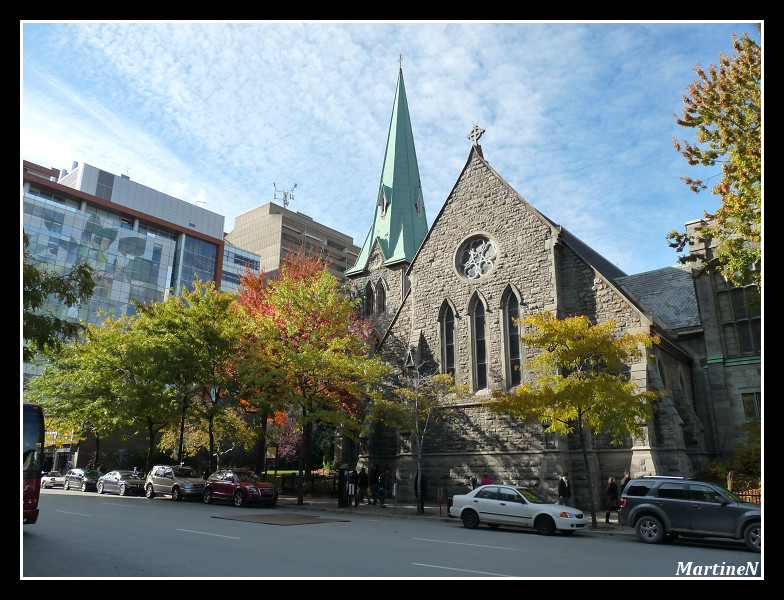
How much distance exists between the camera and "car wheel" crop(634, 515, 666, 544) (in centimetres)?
1394

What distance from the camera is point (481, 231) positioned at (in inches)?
1072

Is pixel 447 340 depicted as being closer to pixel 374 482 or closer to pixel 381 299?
pixel 374 482

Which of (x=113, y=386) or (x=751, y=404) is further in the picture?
A: (x=113, y=386)

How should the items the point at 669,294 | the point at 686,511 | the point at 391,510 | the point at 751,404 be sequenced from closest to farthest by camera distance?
the point at 686,511, the point at 391,510, the point at 751,404, the point at 669,294

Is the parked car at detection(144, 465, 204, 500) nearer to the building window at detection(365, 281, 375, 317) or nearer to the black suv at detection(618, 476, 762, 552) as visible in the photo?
the building window at detection(365, 281, 375, 317)

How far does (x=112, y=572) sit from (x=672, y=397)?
67.1ft

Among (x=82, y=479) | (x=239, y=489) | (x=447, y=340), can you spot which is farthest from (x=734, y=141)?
(x=82, y=479)

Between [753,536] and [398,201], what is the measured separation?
33480mm

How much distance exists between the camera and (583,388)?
17297mm

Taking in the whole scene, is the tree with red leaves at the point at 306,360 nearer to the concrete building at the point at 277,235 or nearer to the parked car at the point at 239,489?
the parked car at the point at 239,489

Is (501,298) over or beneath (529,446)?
over
